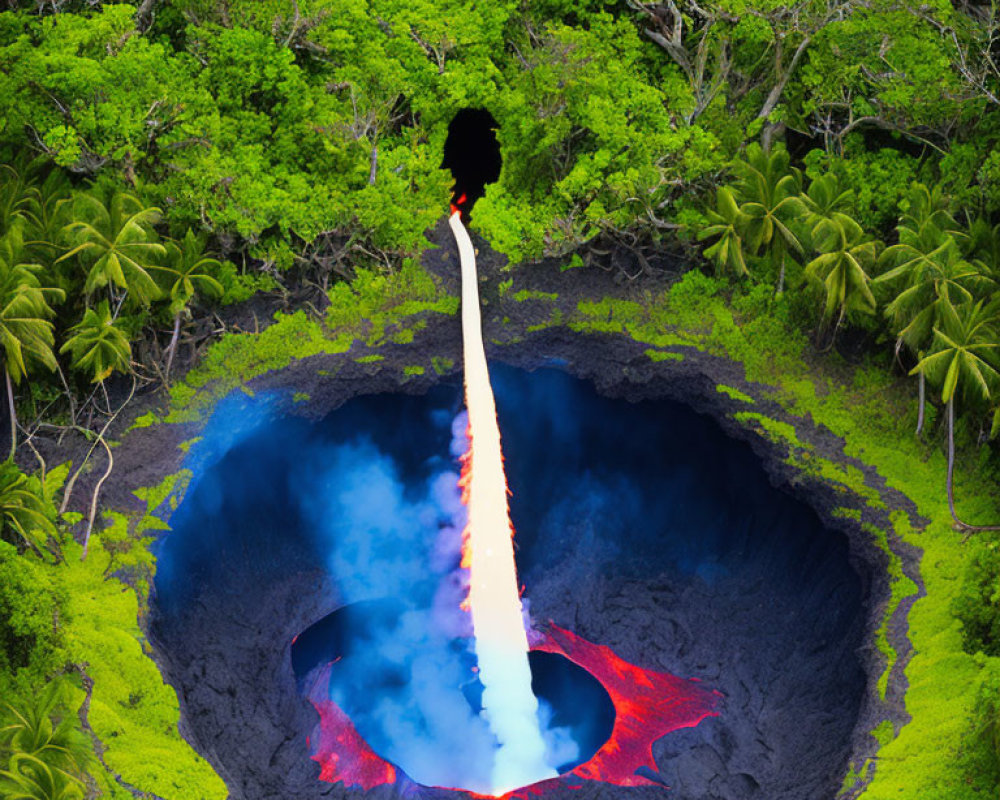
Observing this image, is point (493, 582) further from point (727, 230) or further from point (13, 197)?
point (13, 197)

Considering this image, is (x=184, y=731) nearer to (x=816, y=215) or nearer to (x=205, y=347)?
(x=205, y=347)

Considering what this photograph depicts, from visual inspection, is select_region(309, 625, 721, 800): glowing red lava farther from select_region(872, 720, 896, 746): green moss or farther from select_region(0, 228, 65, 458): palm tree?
select_region(0, 228, 65, 458): palm tree

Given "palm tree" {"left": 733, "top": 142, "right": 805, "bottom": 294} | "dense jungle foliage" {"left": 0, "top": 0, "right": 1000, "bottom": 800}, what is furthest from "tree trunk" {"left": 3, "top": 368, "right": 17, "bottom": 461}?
"palm tree" {"left": 733, "top": 142, "right": 805, "bottom": 294}

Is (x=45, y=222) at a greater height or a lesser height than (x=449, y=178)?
lesser

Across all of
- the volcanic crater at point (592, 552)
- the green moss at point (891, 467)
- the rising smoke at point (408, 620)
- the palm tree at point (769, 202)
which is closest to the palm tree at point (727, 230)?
the palm tree at point (769, 202)

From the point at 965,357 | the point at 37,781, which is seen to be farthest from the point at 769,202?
the point at 37,781

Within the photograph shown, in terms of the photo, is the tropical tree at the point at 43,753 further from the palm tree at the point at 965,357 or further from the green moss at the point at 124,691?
the palm tree at the point at 965,357

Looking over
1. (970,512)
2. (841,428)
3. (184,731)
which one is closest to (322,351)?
(184,731)
